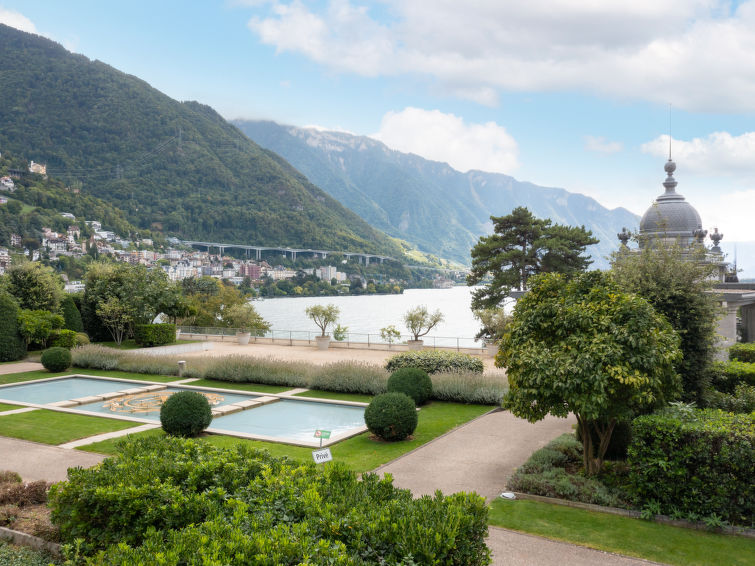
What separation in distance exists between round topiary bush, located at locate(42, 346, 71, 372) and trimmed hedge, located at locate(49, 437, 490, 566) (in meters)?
16.3

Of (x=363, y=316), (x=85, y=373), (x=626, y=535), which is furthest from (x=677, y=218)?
(x=363, y=316)

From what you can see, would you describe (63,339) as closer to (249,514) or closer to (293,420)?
(293,420)

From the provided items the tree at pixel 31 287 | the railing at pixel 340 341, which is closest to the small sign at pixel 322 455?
the railing at pixel 340 341

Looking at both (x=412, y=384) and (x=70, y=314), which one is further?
(x=70, y=314)

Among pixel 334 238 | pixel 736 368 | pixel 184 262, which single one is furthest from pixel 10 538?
pixel 334 238

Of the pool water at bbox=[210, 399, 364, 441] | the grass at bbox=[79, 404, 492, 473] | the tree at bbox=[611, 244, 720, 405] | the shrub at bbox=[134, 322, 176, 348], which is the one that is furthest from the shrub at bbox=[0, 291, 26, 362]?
the tree at bbox=[611, 244, 720, 405]

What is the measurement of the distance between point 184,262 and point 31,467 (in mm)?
81515

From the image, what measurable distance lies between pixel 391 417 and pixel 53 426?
7.88 metres

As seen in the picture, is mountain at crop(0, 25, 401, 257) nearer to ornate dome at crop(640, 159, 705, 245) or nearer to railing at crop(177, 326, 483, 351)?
railing at crop(177, 326, 483, 351)

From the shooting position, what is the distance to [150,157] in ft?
348

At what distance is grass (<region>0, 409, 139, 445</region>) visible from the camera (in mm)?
10938

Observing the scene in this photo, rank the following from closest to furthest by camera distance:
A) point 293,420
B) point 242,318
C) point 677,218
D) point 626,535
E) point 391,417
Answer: point 626,535 < point 391,417 < point 293,420 < point 677,218 < point 242,318

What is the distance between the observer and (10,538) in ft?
19.0

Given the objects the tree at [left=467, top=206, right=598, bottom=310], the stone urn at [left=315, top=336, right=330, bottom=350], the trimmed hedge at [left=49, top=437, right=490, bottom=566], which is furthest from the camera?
the tree at [left=467, top=206, right=598, bottom=310]
